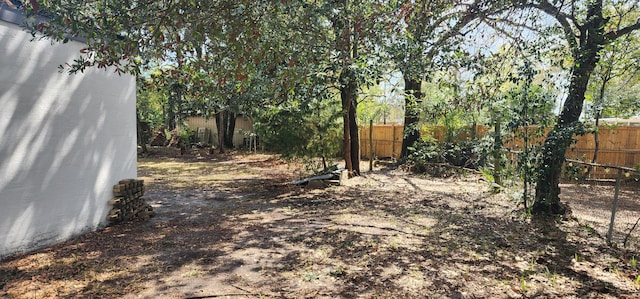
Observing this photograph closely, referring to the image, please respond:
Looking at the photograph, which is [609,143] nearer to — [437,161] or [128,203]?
[437,161]

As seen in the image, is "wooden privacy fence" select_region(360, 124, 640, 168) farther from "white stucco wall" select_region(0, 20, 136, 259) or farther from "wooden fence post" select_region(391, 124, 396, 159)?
"white stucco wall" select_region(0, 20, 136, 259)

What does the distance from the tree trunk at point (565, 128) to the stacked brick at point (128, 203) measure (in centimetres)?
594

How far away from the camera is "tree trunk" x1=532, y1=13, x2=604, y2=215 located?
495 cm

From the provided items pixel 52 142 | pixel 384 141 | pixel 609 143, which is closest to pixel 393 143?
pixel 384 141

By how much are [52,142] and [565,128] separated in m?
6.43

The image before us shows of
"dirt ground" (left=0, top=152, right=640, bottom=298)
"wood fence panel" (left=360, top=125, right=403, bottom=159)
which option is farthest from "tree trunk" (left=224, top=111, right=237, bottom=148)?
"dirt ground" (left=0, top=152, right=640, bottom=298)

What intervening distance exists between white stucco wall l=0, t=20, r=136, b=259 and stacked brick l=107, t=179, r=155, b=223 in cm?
10

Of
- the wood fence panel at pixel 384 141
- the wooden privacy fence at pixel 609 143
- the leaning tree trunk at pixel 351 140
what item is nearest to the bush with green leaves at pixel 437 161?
the wooden privacy fence at pixel 609 143

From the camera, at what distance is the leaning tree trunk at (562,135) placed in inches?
197

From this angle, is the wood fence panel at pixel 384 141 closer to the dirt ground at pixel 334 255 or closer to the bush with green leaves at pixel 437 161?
the bush with green leaves at pixel 437 161

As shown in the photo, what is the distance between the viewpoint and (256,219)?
5820 millimetres

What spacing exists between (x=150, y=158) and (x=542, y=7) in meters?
15.0

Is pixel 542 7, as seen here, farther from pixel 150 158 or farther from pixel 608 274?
pixel 150 158

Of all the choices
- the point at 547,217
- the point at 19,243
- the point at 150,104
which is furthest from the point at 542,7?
the point at 150,104
